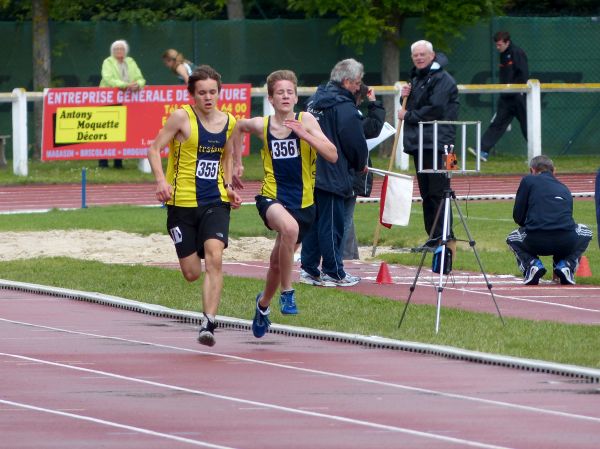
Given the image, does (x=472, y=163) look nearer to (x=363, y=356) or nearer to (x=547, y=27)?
(x=547, y=27)

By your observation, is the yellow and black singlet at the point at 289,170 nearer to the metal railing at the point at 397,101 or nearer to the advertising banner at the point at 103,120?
the advertising banner at the point at 103,120

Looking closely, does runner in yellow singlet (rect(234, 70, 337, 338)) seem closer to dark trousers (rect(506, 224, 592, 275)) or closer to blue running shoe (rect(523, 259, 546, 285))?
blue running shoe (rect(523, 259, 546, 285))

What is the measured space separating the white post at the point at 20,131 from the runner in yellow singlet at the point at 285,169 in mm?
14252

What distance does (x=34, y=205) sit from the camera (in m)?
22.7

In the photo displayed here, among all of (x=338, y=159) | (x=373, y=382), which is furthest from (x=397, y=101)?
(x=373, y=382)

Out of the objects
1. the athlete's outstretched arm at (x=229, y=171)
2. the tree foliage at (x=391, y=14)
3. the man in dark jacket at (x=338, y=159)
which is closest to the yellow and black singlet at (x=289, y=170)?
the athlete's outstretched arm at (x=229, y=171)

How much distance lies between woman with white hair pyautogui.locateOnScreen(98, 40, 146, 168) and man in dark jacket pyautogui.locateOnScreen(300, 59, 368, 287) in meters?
11.4

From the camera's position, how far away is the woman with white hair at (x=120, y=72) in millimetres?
25562

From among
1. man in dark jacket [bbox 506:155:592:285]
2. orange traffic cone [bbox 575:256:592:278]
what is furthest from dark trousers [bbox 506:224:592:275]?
orange traffic cone [bbox 575:256:592:278]

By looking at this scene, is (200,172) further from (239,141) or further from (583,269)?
(583,269)

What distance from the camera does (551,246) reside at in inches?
584

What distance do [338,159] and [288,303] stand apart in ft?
7.95

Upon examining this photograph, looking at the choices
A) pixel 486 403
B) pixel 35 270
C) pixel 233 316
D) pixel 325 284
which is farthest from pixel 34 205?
pixel 486 403

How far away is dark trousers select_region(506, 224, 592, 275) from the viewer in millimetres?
14852
